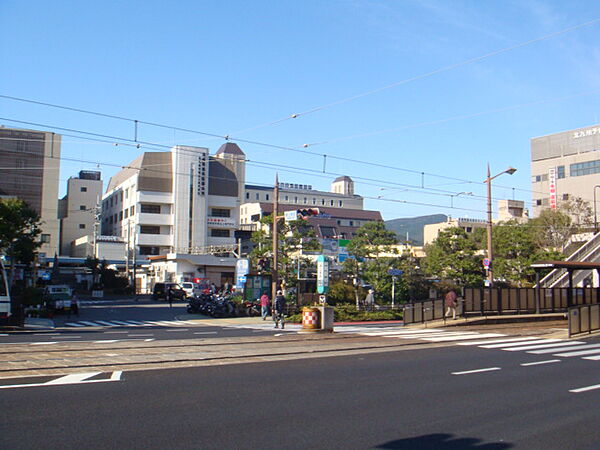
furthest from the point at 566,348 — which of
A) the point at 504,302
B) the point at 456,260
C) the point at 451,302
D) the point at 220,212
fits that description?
the point at 220,212

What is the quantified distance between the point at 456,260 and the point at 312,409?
33.5 m

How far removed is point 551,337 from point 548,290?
11.9 meters

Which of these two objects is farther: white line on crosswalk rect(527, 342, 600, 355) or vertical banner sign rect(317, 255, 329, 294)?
vertical banner sign rect(317, 255, 329, 294)

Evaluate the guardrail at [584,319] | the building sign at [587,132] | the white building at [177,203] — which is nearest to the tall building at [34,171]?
the white building at [177,203]

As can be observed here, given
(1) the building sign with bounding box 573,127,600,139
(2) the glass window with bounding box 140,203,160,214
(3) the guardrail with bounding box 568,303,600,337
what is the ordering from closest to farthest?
(3) the guardrail with bounding box 568,303,600,337, (2) the glass window with bounding box 140,203,160,214, (1) the building sign with bounding box 573,127,600,139

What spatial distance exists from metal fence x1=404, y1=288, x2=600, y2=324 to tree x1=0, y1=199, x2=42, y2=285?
77.1 ft

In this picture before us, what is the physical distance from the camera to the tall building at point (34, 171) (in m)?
79.3

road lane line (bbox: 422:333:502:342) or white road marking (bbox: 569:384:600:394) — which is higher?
white road marking (bbox: 569:384:600:394)

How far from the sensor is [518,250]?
155ft

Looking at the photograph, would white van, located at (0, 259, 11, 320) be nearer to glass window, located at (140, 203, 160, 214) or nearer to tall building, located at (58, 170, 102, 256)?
glass window, located at (140, 203, 160, 214)

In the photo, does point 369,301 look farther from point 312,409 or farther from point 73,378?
point 312,409

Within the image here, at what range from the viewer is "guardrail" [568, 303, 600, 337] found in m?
22.5

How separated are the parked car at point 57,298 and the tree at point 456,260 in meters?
23.7

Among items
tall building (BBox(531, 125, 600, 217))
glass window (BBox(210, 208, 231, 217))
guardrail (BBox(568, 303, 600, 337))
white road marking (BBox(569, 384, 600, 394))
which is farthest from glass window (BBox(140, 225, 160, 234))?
white road marking (BBox(569, 384, 600, 394))
